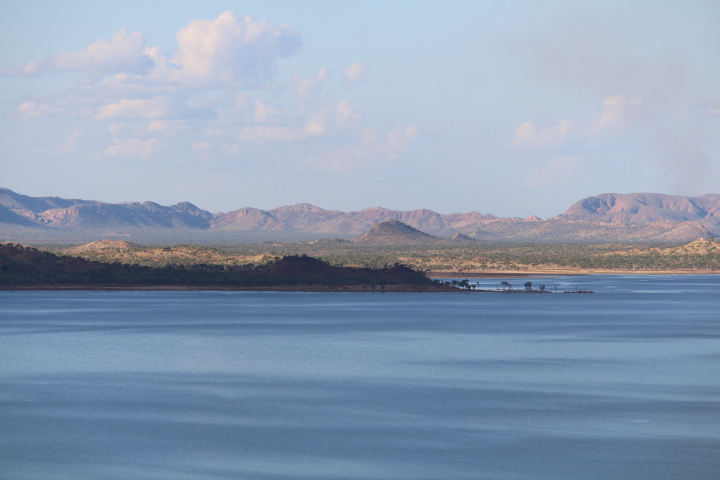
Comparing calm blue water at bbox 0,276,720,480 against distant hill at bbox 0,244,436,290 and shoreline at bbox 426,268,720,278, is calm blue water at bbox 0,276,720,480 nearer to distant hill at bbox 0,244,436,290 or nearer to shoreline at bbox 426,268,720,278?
distant hill at bbox 0,244,436,290

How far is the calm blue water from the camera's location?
3338cm

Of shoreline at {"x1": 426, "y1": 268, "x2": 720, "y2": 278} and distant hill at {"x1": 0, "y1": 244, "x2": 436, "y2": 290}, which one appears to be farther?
shoreline at {"x1": 426, "y1": 268, "x2": 720, "y2": 278}

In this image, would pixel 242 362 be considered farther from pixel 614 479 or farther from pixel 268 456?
pixel 614 479

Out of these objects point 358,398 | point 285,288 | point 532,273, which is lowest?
point 358,398

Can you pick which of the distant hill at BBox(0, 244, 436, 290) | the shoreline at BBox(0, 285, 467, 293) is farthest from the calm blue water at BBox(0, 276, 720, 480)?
the distant hill at BBox(0, 244, 436, 290)

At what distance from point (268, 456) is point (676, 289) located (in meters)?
124

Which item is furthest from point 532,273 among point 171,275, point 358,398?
point 358,398

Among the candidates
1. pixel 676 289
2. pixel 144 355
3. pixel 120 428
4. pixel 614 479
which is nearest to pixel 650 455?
pixel 614 479

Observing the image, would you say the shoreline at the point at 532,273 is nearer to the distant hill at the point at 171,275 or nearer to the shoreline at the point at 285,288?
the distant hill at the point at 171,275

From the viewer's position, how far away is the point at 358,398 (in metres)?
46.2

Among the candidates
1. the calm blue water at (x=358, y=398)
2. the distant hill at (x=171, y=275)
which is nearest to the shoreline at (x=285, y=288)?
the distant hill at (x=171, y=275)

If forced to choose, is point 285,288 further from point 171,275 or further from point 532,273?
point 532,273

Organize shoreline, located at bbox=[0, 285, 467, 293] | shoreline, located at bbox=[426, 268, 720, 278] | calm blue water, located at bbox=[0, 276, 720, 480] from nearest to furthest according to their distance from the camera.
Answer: calm blue water, located at bbox=[0, 276, 720, 480]
shoreline, located at bbox=[0, 285, 467, 293]
shoreline, located at bbox=[426, 268, 720, 278]

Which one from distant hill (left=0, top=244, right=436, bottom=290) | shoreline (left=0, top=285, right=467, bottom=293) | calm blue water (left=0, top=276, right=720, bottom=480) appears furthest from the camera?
shoreline (left=0, top=285, right=467, bottom=293)
